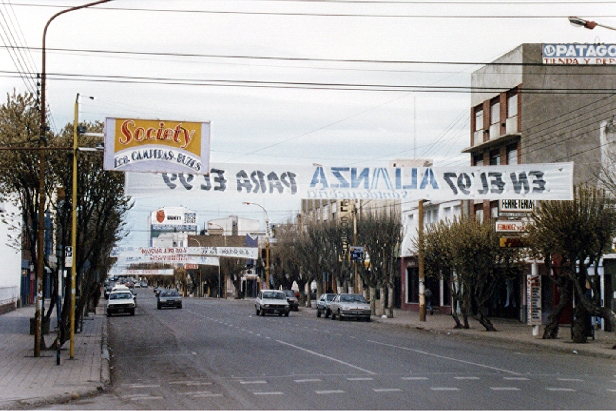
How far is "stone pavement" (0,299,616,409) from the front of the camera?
15.0 meters

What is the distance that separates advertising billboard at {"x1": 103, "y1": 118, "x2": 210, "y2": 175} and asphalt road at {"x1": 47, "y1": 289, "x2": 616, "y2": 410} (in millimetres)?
5132

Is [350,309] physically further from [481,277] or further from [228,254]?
[228,254]

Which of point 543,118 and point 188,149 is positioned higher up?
point 543,118

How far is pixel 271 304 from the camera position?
169 ft

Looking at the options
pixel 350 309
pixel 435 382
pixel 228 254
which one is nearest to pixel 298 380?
pixel 435 382

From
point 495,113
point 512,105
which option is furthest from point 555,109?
point 495,113

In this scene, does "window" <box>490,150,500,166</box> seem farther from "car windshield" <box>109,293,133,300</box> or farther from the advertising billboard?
the advertising billboard

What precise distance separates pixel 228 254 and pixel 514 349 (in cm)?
5452

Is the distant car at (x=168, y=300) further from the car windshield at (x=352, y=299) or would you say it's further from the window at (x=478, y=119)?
the window at (x=478, y=119)

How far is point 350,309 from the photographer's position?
47.1 m

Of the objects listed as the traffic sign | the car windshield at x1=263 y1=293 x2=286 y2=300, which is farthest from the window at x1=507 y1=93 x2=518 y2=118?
the traffic sign

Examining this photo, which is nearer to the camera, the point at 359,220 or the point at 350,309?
the point at 350,309

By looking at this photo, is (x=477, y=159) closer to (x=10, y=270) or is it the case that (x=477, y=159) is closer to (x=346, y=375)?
(x=10, y=270)

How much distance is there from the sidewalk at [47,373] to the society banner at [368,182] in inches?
191
